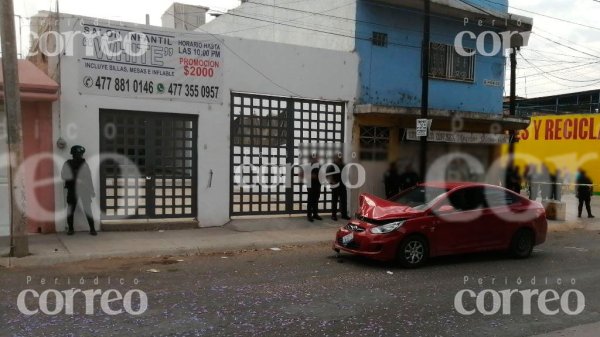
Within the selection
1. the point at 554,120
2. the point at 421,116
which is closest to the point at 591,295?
the point at 421,116

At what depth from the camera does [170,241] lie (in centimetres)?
1030

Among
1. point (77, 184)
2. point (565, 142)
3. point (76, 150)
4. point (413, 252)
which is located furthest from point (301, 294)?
point (565, 142)

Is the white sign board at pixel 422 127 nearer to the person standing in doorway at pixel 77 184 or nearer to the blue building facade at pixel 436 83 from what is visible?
the blue building facade at pixel 436 83

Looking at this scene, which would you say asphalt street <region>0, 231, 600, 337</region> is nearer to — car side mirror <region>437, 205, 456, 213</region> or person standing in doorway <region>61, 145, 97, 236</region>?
car side mirror <region>437, 205, 456, 213</region>

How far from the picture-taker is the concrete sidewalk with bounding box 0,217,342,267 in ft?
29.2

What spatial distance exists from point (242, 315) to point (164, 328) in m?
0.89

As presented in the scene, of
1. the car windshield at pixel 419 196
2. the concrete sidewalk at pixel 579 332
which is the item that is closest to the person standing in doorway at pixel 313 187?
the car windshield at pixel 419 196

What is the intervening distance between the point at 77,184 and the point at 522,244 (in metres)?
8.67

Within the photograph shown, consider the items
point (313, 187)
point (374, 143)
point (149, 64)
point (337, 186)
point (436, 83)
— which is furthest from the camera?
point (436, 83)

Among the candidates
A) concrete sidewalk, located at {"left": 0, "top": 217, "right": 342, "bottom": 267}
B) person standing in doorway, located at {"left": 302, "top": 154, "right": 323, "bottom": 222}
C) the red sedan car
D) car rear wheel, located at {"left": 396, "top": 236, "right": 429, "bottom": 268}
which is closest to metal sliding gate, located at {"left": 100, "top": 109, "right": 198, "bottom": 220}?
concrete sidewalk, located at {"left": 0, "top": 217, "right": 342, "bottom": 267}

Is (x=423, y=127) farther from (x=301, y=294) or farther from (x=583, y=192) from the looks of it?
(x=301, y=294)

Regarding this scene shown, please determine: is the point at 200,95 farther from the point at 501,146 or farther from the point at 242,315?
the point at 501,146

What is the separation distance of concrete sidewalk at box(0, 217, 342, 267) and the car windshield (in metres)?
2.39

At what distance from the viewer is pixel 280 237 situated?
11.2 m
